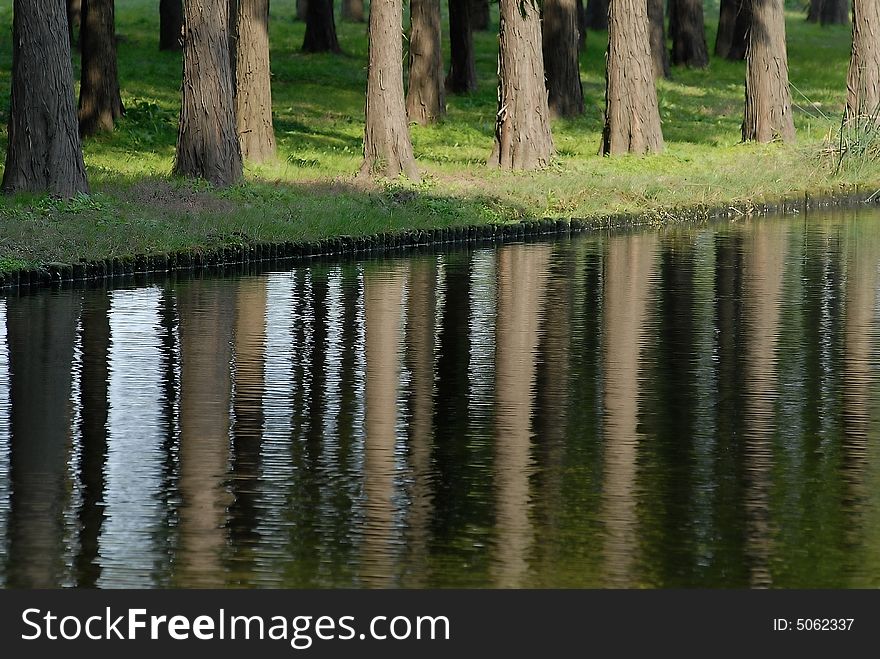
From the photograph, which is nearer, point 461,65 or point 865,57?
point 865,57

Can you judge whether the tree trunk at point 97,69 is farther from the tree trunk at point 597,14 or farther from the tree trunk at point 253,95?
the tree trunk at point 597,14

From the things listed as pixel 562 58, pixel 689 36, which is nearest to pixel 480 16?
pixel 689 36

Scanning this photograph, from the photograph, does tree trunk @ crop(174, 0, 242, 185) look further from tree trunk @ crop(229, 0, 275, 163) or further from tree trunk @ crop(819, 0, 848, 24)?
tree trunk @ crop(819, 0, 848, 24)

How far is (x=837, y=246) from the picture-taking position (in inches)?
925

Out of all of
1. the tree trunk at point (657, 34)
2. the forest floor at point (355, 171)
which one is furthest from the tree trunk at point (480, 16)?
the tree trunk at point (657, 34)

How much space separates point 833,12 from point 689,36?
18114 millimetres

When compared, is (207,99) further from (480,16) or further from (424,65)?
(480,16)

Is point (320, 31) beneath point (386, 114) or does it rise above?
above

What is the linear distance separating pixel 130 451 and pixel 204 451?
0.44m

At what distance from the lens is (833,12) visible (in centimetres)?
6981

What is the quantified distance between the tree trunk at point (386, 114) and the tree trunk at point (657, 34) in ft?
69.5

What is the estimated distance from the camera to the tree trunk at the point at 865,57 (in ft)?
121

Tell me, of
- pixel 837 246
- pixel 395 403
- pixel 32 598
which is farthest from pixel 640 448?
pixel 837 246

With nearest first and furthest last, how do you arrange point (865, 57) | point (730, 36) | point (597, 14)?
point (865, 57) → point (730, 36) → point (597, 14)
